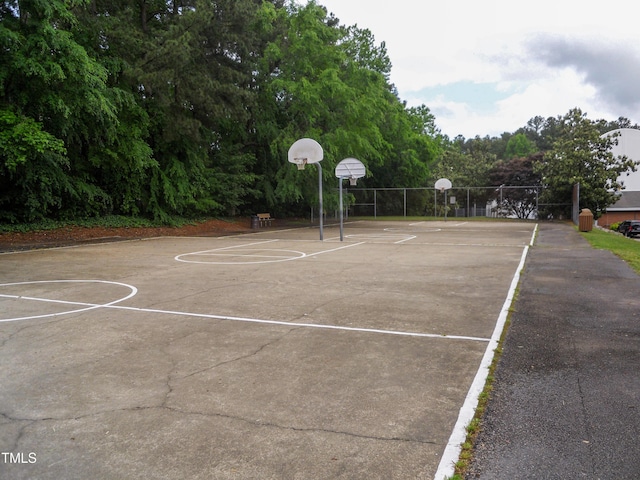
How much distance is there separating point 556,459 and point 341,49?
2974 cm

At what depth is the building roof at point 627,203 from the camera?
1847 inches

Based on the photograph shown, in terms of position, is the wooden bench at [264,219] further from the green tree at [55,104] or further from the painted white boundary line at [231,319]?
the painted white boundary line at [231,319]

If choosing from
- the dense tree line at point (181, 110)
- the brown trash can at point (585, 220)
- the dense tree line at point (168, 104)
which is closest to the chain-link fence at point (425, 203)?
the dense tree line at point (181, 110)

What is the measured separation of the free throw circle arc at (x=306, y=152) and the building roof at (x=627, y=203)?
127 feet

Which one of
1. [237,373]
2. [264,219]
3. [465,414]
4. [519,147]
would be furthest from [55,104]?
[519,147]

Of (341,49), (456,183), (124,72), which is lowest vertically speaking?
(456,183)

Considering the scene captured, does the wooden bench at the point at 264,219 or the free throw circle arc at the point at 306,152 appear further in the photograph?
the wooden bench at the point at 264,219

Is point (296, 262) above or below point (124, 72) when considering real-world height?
below

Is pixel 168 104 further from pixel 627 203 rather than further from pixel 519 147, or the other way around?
pixel 519 147

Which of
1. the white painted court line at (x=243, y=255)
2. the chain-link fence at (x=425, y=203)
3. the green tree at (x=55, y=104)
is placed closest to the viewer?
the white painted court line at (x=243, y=255)

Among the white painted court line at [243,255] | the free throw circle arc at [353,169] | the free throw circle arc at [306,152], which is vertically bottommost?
the white painted court line at [243,255]

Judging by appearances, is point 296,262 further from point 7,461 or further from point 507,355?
point 7,461

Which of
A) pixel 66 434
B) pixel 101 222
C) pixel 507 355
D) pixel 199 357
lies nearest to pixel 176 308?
pixel 199 357

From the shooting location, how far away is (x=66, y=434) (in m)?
3.20
